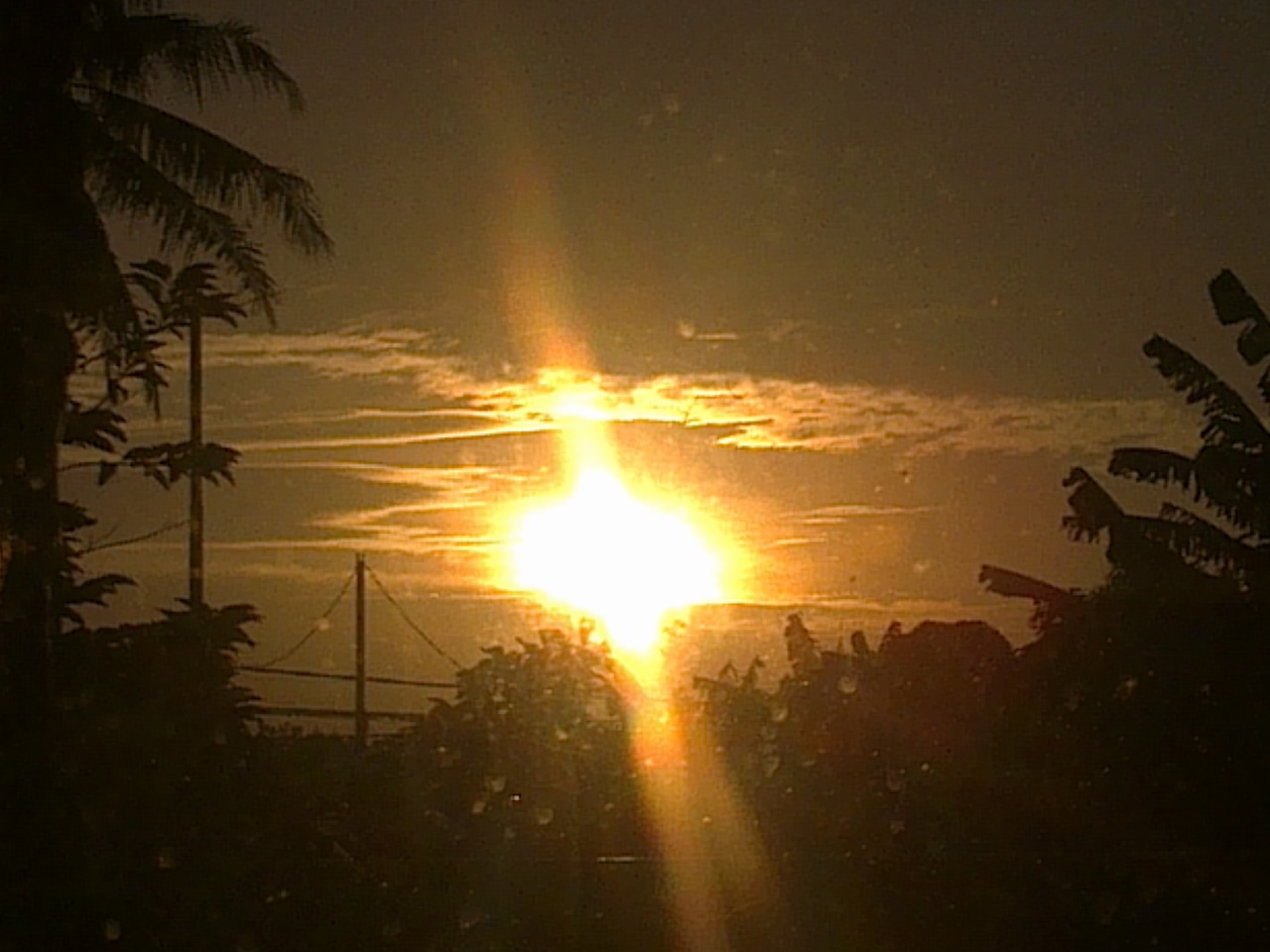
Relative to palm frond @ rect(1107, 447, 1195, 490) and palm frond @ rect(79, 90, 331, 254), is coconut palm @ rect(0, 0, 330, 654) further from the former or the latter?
palm frond @ rect(1107, 447, 1195, 490)

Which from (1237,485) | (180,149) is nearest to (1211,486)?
(1237,485)

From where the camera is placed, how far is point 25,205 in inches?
537

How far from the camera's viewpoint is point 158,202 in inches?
586

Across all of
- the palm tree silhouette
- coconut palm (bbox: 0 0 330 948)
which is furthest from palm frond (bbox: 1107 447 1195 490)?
coconut palm (bbox: 0 0 330 948)

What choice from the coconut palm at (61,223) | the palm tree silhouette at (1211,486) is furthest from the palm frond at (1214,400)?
the coconut palm at (61,223)

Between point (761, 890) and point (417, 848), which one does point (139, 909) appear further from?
point (761, 890)

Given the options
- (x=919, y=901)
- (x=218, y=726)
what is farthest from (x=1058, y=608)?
(x=218, y=726)

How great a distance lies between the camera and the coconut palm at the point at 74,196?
13.8 metres

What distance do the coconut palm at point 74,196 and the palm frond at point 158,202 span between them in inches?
0.4

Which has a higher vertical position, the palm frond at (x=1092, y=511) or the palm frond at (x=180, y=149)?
the palm frond at (x=180, y=149)

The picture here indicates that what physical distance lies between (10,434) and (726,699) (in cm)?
531

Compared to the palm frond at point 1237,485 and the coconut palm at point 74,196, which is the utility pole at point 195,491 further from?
the palm frond at point 1237,485

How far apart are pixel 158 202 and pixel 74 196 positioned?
0.94m

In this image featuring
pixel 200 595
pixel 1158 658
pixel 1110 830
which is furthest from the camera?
pixel 200 595
